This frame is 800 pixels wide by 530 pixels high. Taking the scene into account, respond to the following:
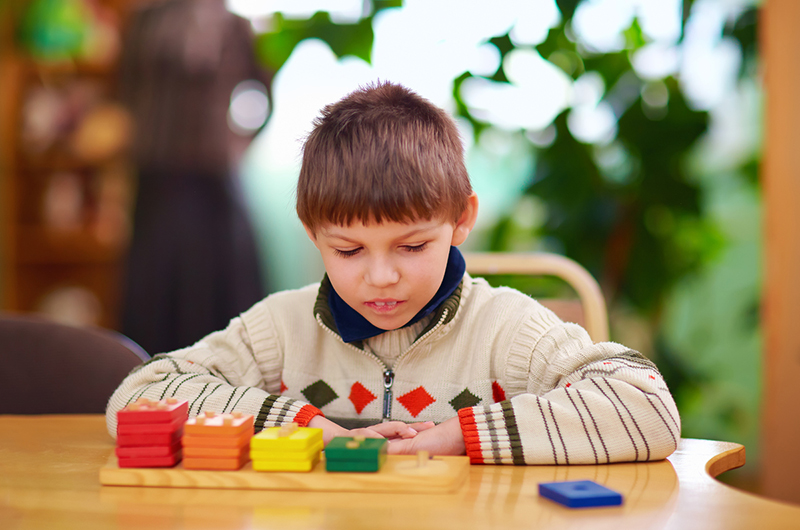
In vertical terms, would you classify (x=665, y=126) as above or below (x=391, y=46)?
below

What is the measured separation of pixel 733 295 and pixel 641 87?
84cm

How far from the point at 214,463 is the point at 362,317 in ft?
1.15

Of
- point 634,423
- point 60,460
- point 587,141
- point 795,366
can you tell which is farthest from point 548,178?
point 60,460

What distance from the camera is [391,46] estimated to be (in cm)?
202

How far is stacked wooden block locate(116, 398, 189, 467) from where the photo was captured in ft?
2.17

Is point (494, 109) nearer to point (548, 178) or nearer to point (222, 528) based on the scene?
point (548, 178)

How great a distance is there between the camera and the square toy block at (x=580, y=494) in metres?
0.56

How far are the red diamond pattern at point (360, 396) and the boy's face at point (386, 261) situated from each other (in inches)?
5.7

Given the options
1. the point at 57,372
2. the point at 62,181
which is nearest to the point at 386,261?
the point at 57,372

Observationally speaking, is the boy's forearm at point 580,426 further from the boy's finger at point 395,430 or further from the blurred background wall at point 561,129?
the blurred background wall at point 561,129

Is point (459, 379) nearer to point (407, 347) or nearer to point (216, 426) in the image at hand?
point (407, 347)

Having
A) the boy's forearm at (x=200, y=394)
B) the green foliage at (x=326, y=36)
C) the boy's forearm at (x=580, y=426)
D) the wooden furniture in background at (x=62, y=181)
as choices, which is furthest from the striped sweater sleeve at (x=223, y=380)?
the wooden furniture in background at (x=62, y=181)

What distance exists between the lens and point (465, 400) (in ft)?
3.13

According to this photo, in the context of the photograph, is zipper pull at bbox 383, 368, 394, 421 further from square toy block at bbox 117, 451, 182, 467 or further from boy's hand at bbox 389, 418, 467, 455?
square toy block at bbox 117, 451, 182, 467
